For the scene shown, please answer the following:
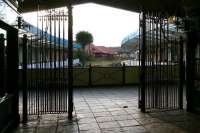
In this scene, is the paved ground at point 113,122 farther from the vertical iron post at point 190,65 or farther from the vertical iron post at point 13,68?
the vertical iron post at point 13,68

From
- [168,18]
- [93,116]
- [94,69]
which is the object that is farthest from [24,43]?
[94,69]

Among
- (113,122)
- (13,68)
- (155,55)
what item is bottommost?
(113,122)

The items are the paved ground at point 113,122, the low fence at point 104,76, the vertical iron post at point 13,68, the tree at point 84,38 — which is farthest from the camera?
the tree at point 84,38

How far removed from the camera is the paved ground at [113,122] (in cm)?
579

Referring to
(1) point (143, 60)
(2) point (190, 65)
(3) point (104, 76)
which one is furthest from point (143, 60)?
(3) point (104, 76)

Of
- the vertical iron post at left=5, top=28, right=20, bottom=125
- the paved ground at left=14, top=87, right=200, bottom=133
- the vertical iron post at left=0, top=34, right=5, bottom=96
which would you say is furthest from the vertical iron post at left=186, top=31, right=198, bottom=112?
the vertical iron post at left=0, top=34, right=5, bottom=96

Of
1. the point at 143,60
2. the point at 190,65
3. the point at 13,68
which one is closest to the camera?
the point at 13,68

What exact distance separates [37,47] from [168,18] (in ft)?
11.9

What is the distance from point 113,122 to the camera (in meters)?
6.37

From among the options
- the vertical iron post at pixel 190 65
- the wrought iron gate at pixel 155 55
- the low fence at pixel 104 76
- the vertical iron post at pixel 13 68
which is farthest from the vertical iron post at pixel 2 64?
the low fence at pixel 104 76

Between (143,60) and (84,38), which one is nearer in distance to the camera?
A: (143,60)

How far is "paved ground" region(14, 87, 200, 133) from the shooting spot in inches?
228

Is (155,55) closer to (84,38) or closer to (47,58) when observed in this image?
(47,58)

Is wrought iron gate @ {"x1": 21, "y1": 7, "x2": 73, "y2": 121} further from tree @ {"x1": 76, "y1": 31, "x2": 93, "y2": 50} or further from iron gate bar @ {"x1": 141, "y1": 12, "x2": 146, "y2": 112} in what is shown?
tree @ {"x1": 76, "y1": 31, "x2": 93, "y2": 50}
